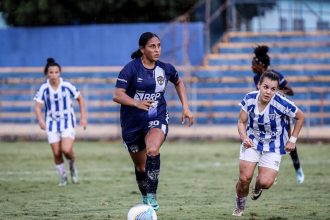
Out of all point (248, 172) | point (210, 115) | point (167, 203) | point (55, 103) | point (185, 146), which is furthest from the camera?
point (210, 115)

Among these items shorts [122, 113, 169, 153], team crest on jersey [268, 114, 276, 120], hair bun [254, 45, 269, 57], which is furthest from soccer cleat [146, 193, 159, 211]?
hair bun [254, 45, 269, 57]

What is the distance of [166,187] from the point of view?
15328 mm

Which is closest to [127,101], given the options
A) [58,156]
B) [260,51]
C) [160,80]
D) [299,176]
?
[160,80]

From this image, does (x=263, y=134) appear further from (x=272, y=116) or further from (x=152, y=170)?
(x=152, y=170)

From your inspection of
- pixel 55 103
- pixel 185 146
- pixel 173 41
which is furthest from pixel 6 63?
pixel 55 103

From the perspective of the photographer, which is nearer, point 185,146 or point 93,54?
point 185,146

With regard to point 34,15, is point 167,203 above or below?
below

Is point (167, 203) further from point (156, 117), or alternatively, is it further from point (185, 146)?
point (185, 146)

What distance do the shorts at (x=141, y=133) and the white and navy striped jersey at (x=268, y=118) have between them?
1008 millimetres

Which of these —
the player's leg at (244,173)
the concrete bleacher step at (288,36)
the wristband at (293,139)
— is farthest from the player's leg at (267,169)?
the concrete bleacher step at (288,36)

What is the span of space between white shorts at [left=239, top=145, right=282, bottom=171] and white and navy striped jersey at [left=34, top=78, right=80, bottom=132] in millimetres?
5342

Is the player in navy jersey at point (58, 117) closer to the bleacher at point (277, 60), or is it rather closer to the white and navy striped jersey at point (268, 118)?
the white and navy striped jersey at point (268, 118)

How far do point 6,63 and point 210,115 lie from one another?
359 inches

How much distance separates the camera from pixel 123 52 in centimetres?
3306
